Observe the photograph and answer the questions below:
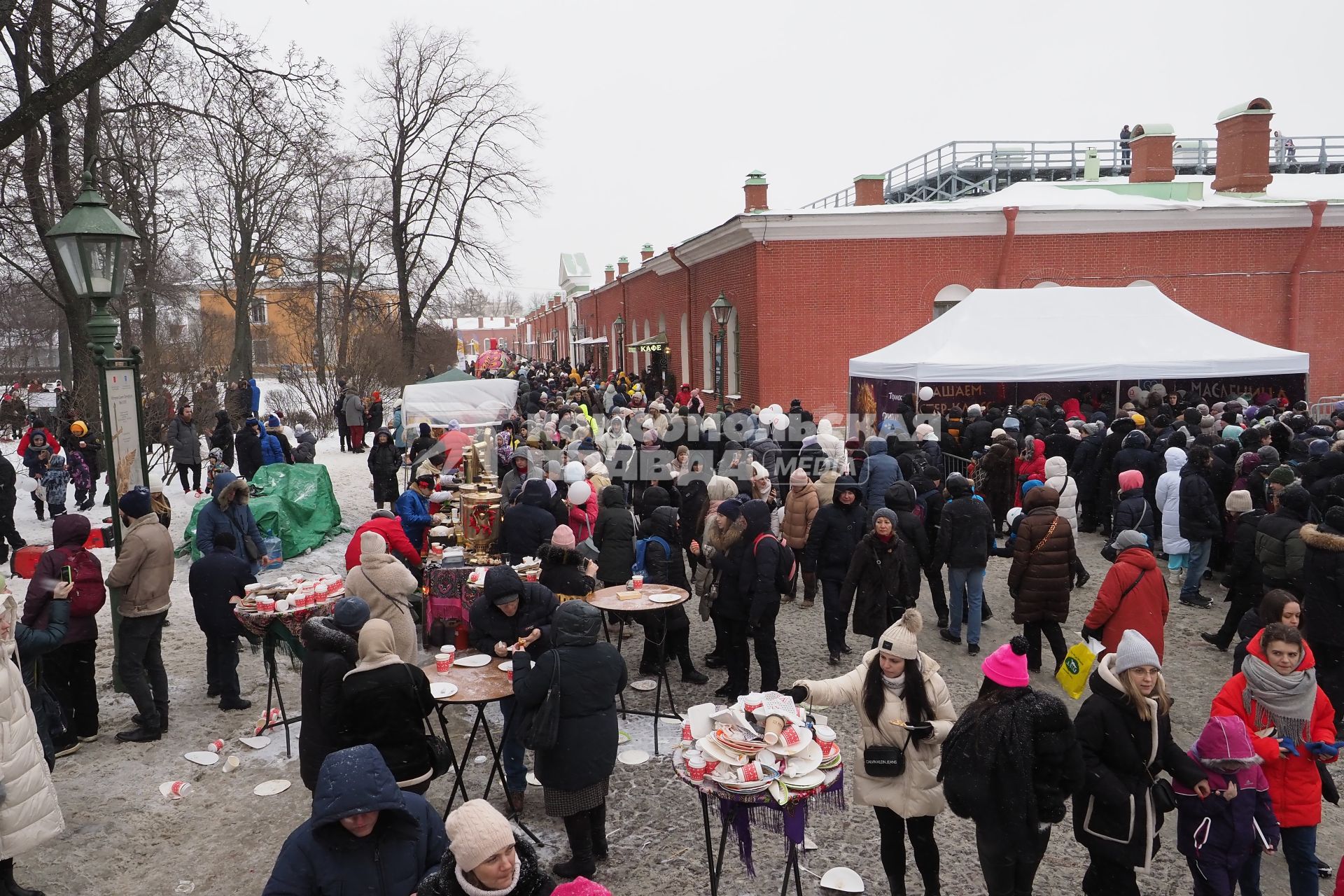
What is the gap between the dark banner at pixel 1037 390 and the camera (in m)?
15.4

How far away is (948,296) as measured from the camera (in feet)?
70.4

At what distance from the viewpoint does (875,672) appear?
13.5ft

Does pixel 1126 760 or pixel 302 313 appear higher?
pixel 302 313

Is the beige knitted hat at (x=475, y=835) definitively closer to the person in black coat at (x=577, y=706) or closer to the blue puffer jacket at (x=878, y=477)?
the person in black coat at (x=577, y=706)

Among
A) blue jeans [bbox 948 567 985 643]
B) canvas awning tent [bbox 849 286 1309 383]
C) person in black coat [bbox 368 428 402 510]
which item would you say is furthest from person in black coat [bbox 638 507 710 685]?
canvas awning tent [bbox 849 286 1309 383]

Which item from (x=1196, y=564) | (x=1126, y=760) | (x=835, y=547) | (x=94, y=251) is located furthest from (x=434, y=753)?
A: (x=1196, y=564)

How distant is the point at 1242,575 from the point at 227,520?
8.89m

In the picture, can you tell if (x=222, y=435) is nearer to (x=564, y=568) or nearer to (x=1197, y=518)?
(x=564, y=568)

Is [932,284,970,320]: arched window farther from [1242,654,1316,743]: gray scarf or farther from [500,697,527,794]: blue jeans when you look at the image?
[500,697,527,794]: blue jeans

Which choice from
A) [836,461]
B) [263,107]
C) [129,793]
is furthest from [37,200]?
[836,461]

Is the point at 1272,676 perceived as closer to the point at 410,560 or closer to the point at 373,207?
the point at 410,560

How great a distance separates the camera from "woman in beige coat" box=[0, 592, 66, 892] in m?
4.14

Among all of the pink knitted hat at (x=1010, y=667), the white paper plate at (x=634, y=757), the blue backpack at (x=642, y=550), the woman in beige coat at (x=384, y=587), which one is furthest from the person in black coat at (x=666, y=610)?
the pink knitted hat at (x=1010, y=667)

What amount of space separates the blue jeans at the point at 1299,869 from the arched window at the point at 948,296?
60.0 ft
